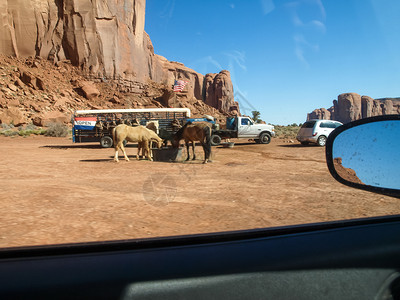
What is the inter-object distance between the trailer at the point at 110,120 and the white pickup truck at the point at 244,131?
3.70 meters

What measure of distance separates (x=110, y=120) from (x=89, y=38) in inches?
1524

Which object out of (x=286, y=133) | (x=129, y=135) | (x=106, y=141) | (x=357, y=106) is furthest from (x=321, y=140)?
(x=357, y=106)

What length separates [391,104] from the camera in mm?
81188

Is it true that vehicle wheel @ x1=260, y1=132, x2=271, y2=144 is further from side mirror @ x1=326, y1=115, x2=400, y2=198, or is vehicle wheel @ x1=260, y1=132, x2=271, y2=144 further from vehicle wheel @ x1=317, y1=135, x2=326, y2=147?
side mirror @ x1=326, y1=115, x2=400, y2=198

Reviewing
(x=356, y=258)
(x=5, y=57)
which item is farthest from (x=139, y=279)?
(x=5, y=57)

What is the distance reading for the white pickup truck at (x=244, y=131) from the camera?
22.9 metres

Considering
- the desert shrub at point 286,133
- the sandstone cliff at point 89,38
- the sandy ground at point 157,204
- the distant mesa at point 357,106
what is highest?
the sandstone cliff at point 89,38

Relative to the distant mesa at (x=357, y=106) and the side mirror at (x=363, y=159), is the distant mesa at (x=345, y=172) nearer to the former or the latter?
the side mirror at (x=363, y=159)

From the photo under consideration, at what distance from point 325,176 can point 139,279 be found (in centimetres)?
866

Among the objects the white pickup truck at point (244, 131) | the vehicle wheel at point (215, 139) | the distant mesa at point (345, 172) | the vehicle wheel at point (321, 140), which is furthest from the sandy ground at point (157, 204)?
the white pickup truck at point (244, 131)

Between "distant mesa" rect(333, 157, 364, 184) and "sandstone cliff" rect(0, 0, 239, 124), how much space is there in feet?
172

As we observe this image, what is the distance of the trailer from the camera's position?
2117 centimetres

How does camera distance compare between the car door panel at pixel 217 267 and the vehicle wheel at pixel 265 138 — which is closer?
the car door panel at pixel 217 267

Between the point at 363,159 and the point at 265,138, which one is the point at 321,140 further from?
the point at 363,159
